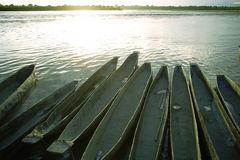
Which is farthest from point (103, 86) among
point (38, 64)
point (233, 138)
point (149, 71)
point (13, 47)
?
point (13, 47)

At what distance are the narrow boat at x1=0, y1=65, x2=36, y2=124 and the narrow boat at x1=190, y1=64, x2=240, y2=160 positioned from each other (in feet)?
21.7

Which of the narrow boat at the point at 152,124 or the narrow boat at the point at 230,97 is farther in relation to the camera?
the narrow boat at the point at 230,97

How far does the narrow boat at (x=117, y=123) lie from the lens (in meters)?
5.44

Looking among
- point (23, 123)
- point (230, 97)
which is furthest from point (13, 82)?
point (230, 97)

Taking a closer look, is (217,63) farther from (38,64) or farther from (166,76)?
(38,64)

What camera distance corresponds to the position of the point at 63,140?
556 centimetres

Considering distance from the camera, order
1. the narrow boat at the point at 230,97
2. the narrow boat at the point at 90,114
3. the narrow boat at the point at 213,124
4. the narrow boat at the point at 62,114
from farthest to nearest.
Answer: the narrow boat at the point at 230,97, the narrow boat at the point at 62,114, the narrow boat at the point at 213,124, the narrow boat at the point at 90,114

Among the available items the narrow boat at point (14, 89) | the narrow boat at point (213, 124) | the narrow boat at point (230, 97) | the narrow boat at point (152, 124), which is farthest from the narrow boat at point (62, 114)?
the narrow boat at point (230, 97)

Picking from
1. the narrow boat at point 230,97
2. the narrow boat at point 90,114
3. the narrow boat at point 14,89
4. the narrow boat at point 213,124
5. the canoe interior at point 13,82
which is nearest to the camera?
the narrow boat at point 90,114

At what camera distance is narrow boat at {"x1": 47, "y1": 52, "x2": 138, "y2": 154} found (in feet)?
17.8

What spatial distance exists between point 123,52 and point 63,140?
1444cm

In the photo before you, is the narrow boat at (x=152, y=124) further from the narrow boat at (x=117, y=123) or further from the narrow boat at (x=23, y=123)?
the narrow boat at (x=23, y=123)

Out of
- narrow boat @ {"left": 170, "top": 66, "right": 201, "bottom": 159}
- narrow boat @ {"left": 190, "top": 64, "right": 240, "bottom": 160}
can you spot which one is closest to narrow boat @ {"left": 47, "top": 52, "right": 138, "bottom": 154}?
narrow boat @ {"left": 170, "top": 66, "right": 201, "bottom": 159}

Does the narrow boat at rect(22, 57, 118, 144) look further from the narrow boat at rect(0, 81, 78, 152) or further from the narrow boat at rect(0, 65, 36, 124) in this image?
the narrow boat at rect(0, 65, 36, 124)
